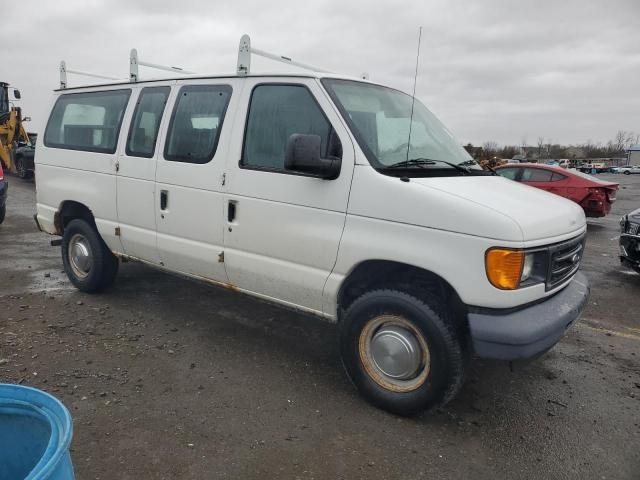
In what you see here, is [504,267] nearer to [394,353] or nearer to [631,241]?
[394,353]

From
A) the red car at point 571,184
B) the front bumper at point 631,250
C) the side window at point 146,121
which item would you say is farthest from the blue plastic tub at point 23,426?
the red car at point 571,184

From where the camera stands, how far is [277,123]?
361 centimetres

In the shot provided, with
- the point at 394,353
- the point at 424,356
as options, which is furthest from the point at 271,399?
the point at 424,356

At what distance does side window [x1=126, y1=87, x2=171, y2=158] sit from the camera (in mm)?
4352

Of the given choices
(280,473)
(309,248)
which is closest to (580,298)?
(309,248)

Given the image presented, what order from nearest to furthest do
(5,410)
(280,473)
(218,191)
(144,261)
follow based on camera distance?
(5,410), (280,473), (218,191), (144,261)

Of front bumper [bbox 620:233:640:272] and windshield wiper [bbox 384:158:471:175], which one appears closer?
windshield wiper [bbox 384:158:471:175]

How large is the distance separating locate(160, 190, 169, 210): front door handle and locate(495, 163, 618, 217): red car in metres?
8.86

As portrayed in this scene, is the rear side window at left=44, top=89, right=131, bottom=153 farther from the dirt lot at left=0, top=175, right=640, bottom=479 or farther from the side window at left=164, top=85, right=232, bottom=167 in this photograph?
the dirt lot at left=0, top=175, right=640, bottom=479

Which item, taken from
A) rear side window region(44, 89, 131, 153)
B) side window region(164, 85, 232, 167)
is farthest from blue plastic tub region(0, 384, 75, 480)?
rear side window region(44, 89, 131, 153)

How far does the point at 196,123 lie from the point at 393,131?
167 centimetres

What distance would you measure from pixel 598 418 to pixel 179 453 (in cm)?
277

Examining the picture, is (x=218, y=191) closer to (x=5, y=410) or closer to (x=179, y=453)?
(x=179, y=453)

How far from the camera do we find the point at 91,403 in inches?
126
